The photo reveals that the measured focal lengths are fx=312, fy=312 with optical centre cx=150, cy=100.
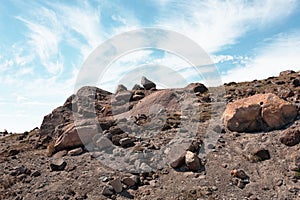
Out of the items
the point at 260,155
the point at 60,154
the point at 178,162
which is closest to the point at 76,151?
the point at 60,154

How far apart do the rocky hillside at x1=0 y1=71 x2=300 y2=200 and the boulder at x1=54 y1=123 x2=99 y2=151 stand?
0.07 metres

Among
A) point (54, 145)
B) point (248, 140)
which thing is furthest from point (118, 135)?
point (248, 140)

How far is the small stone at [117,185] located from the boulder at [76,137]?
5.90 m

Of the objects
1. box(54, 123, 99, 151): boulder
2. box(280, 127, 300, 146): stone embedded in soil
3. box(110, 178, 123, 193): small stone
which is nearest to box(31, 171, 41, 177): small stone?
box(54, 123, 99, 151): boulder

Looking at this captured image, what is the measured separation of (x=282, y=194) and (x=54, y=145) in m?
15.5

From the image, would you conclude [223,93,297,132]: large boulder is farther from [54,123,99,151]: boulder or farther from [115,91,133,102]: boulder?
[115,91,133,102]: boulder

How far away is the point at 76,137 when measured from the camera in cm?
2197

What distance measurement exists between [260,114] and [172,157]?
676 cm

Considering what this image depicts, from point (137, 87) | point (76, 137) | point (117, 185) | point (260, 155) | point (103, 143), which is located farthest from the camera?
point (137, 87)

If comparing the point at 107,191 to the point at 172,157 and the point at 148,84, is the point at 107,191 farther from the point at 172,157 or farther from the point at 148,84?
the point at 148,84

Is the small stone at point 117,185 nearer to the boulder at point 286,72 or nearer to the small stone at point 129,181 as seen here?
the small stone at point 129,181

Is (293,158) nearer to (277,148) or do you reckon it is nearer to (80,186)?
(277,148)

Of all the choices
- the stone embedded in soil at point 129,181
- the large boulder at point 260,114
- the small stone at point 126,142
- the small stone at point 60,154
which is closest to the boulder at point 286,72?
the large boulder at point 260,114

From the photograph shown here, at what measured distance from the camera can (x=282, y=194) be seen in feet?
47.6
